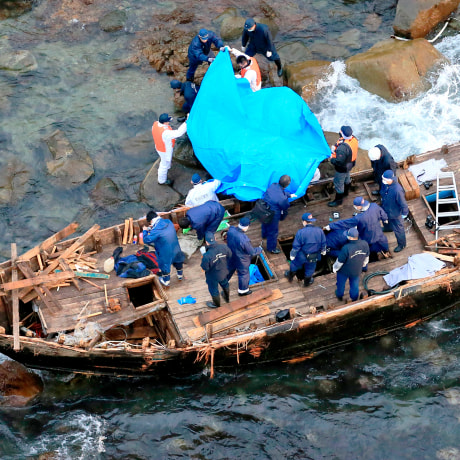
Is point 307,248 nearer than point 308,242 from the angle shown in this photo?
No

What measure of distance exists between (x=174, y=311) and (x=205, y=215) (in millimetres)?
2181

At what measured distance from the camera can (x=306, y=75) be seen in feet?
68.5

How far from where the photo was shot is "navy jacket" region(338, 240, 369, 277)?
1341 cm

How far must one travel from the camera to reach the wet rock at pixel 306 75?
20625 mm

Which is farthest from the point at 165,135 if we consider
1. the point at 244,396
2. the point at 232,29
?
the point at 232,29

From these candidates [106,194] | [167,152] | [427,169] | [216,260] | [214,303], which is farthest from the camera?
[106,194]

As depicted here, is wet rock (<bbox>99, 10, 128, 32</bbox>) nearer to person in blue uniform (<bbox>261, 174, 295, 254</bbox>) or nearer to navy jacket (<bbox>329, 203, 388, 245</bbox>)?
person in blue uniform (<bbox>261, 174, 295, 254</bbox>)

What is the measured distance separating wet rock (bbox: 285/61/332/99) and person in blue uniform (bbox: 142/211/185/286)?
8.64m

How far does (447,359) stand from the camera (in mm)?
15133

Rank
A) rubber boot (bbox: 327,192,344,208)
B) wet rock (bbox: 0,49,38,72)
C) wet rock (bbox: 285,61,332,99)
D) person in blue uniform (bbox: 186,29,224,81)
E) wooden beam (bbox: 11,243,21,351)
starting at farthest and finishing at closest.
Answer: wet rock (bbox: 0,49,38,72) < wet rock (bbox: 285,61,332,99) < person in blue uniform (bbox: 186,29,224,81) < rubber boot (bbox: 327,192,344,208) < wooden beam (bbox: 11,243,21,351)

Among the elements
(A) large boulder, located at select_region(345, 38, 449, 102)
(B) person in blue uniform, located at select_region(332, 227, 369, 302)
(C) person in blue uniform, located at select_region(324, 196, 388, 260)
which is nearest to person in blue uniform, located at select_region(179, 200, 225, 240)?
(C) person in blue uniform, located at select_region(324, 196, 388, 260)

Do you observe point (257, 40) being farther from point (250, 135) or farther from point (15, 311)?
point (15, 311)

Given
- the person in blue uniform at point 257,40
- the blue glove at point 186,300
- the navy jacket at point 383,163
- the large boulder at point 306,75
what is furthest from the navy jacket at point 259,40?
the blue glove at point 186,300

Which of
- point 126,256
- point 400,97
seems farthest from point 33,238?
point 400,97
